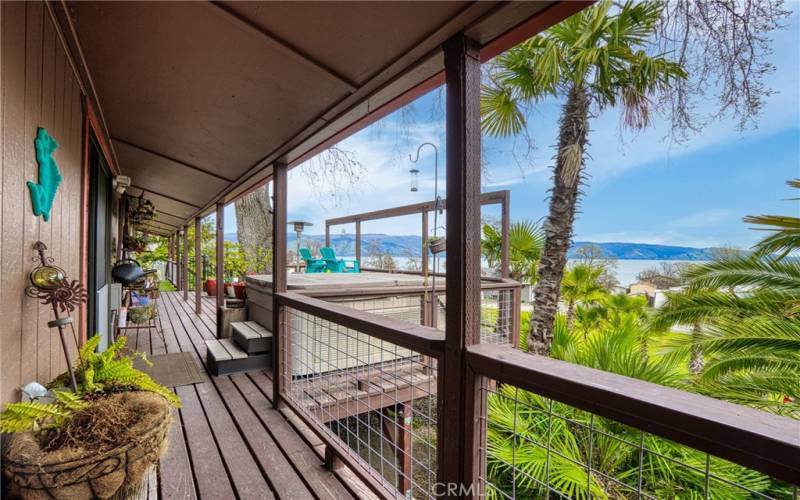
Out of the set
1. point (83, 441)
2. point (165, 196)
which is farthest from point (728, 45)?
point (165, 196)

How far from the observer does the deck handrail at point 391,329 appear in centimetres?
148

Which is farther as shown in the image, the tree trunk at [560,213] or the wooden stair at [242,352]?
the tree trunk at [560,213]

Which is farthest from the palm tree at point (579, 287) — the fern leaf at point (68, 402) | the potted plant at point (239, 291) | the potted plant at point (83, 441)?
the fern leaf at point (68, 402)

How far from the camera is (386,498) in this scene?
1.73m

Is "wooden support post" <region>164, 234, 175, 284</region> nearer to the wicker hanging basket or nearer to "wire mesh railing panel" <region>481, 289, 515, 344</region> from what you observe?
"wire mesh railing panel" <region>481, 289, 515, 344</region>

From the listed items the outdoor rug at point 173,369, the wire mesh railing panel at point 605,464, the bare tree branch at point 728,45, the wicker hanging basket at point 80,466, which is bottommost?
the wire mesh railing panel at point 605,464

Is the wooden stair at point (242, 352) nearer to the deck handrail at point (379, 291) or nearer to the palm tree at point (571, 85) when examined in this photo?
the deck handrail at point (379, 291)

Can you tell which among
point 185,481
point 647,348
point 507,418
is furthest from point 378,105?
point 647,348

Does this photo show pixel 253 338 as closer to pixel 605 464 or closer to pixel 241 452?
pixel 241 452

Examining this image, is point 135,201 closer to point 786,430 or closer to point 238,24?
point 238,24

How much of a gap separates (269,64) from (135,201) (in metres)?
6.06

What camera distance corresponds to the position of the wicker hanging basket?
1116 millimetres

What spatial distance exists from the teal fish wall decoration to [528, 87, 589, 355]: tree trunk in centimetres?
457

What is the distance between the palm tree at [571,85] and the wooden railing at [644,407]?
141 inches
